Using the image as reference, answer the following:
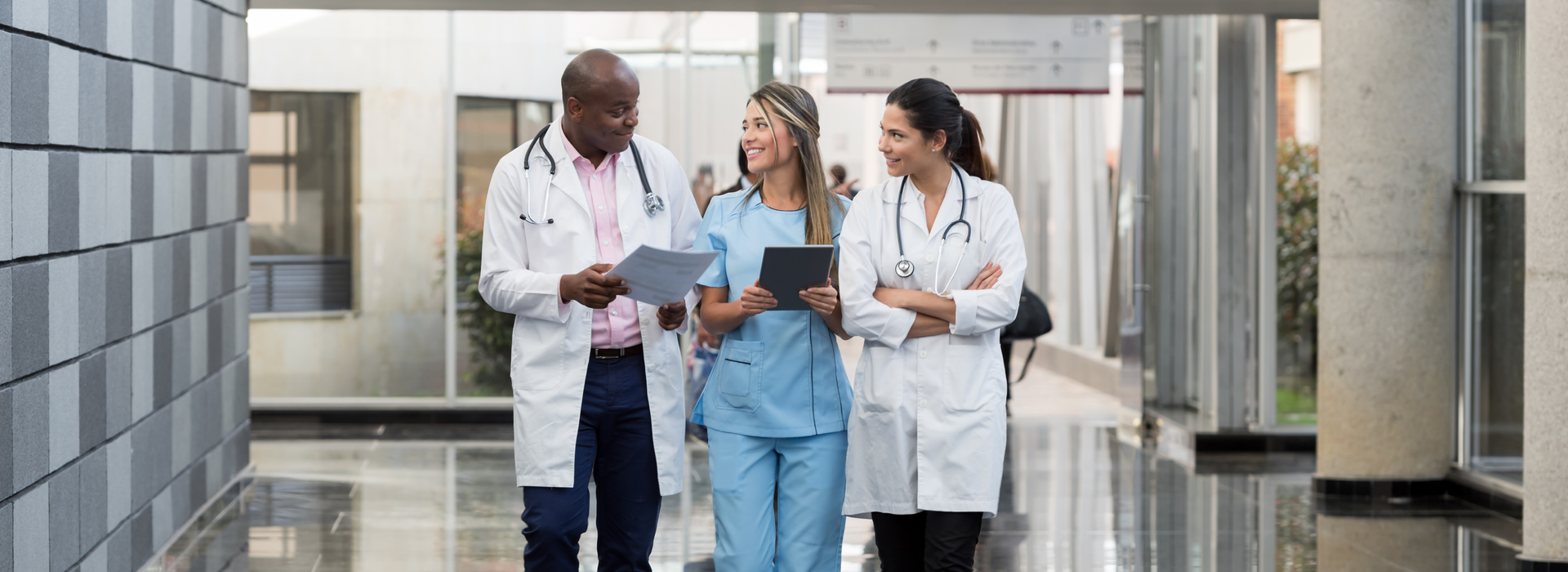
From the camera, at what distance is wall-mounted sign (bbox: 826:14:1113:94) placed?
8.60 metres

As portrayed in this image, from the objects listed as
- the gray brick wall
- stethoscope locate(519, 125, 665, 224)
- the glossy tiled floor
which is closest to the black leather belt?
stethoscope locate(519, 125, 665, 224)

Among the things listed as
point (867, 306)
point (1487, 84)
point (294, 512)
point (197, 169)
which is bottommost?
point (294, 512)

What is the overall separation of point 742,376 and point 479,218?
627cm

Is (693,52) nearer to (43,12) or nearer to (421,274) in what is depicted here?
(421,274)

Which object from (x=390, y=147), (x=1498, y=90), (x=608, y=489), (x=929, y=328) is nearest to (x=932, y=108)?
(x=929, y=328)

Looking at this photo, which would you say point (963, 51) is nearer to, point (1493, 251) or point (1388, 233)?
point (1388, 233)

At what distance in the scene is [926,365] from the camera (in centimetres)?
341

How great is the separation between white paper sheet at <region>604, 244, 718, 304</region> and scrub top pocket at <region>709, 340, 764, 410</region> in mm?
245

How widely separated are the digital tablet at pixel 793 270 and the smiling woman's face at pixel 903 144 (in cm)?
39

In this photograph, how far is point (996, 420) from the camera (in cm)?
343

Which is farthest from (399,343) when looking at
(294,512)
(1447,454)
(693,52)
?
(1447,454)

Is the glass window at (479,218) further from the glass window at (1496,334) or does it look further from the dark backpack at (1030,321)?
the glass window at (1496,334)

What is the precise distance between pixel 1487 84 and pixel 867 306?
4509mm

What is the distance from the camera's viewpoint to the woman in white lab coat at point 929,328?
11.1 feet
